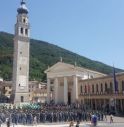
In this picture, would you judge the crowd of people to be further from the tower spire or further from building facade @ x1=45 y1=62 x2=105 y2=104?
the tower spire

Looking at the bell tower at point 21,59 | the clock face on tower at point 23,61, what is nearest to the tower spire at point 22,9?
the bell tower at point 21,59

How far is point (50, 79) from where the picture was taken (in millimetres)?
64062

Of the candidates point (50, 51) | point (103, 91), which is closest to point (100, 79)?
point (103, 91)

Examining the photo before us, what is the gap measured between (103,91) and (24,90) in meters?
15.0

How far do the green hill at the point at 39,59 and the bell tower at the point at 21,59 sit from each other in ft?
119

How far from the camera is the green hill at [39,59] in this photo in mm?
99950

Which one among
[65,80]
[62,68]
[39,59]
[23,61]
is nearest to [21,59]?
[23,61]

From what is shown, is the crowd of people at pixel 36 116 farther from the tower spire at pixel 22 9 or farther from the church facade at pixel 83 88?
the tower spire at pixel 22 9

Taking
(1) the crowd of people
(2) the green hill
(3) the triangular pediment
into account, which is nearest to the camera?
(1) the crowd of people

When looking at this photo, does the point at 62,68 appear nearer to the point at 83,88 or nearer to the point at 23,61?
the point at 83,88

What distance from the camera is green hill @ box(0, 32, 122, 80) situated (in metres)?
99.9

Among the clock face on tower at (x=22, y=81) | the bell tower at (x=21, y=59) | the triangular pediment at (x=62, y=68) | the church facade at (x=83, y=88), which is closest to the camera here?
the church facade at (x=83, y=88)

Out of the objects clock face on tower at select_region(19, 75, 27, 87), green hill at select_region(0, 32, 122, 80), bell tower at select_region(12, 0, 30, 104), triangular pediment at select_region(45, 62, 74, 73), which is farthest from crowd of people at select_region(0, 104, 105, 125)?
green hill at select_region(0, 32, 122, 80)

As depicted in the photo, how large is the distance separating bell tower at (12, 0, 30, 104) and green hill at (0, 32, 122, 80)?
36.2 meters
